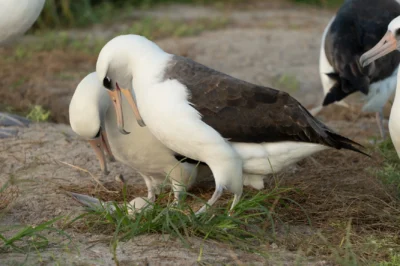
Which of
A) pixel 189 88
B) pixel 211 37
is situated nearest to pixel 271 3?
pixel 211 37

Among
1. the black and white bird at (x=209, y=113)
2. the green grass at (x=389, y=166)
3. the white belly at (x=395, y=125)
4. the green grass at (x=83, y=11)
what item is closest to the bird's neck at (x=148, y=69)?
the black and white bird at (x=209, y=113)

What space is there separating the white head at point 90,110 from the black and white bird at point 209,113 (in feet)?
0.64

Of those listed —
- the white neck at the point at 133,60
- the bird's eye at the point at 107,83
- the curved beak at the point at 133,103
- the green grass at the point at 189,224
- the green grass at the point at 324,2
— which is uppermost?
the white neck at the point at 133,60

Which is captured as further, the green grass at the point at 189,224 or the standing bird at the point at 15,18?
the standing bird at the point at 15,18

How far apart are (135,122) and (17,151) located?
1255 millimetres

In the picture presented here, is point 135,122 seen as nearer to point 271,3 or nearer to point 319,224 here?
point 319,224

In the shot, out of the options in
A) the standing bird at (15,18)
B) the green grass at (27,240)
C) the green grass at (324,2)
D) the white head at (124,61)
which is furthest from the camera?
the green grass at (324,2)

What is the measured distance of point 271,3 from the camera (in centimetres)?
1405

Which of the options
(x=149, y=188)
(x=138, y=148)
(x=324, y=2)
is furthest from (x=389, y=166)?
(x=324, y=2)

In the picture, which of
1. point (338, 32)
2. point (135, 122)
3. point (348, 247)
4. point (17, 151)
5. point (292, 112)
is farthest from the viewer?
point (338, 32)

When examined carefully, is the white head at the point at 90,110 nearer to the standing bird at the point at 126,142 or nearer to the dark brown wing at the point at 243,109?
the standing bird at the point at 126,142

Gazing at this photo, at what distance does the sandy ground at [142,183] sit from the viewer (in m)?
4.45

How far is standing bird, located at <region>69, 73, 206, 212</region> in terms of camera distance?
539 centimetres

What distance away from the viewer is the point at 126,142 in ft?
18.1
